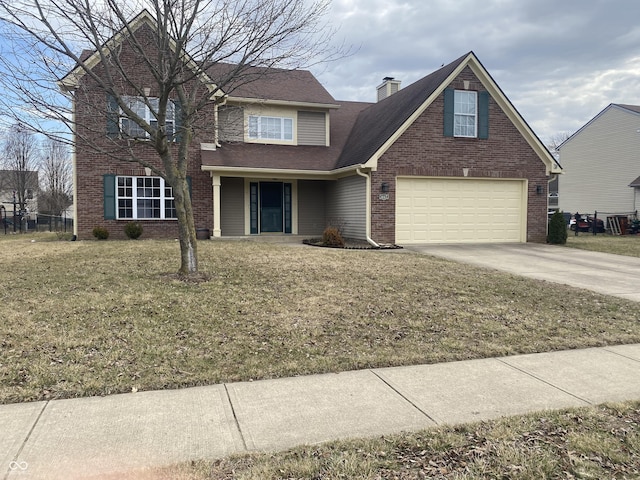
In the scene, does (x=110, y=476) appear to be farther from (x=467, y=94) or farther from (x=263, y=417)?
(x=467, y=94)

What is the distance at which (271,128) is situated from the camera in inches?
738

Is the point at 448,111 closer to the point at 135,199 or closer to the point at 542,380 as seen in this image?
the point at 135,199

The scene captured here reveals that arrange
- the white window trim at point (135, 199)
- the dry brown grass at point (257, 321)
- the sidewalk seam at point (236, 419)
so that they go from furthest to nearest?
the white window trim at point (135, 199) < the dry brown grass at point (257, 321) < the sidewalk seam at point (236, 419)

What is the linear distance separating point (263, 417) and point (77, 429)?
139cm

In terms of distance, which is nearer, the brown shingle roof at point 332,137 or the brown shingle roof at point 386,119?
the brown shingle roof at point 386,119

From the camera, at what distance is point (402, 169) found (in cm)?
1570

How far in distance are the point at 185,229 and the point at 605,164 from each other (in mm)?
31898

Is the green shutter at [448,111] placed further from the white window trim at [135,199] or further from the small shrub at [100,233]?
the small shrub at [100,233]

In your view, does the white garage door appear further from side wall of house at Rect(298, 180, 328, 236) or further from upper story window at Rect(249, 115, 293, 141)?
upper story window at Rect(249, 115, 293, 141)

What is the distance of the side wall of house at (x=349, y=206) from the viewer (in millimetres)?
16098

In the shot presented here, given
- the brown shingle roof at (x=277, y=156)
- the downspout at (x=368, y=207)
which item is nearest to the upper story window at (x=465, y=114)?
the downspout at (x=368, y=207)

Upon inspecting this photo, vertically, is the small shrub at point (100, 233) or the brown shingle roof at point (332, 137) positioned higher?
the brown shingle roof at point (332, 137)

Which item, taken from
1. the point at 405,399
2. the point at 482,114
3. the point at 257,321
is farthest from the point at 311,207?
the point at 405,399

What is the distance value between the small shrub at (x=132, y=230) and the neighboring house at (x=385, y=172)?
18.3 inches
